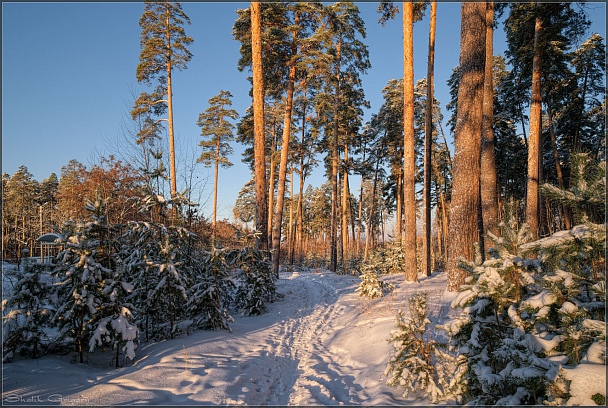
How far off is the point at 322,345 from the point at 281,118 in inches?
731

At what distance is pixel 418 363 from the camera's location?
10.8 feet

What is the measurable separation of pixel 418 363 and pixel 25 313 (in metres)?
5.08

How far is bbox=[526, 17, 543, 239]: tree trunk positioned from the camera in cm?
1148

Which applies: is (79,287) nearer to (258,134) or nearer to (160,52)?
(258,134)

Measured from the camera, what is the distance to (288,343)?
19.7 feet

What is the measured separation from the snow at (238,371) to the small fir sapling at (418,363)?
21cm

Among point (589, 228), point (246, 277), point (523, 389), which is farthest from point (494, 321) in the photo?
point (246, 277)

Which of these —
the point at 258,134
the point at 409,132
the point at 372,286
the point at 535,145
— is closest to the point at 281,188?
the point at 258,134

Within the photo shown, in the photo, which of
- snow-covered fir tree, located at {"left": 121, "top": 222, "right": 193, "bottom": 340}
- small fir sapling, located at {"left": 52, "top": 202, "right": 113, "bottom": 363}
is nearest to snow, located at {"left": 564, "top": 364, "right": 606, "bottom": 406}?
snow-covered fir tree, located at {"left": 121, "top": 222, "right": 193, "bottom": 340}

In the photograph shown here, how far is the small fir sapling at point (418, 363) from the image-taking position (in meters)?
3.20

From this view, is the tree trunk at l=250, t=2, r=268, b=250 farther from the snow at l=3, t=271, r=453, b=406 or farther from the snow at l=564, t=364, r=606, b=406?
the snow at l=564, t=364, r=606, b=406

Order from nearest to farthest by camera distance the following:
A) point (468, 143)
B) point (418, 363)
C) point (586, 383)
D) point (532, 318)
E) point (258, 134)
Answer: point (586, 383) → point (532, 318) → point (418, 363) → point (468, 143) → point (258, 134)

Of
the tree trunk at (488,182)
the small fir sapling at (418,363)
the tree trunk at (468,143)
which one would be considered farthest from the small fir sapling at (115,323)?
the tree trunk at (488,182)

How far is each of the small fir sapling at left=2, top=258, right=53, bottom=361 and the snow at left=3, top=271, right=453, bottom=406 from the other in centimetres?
22
